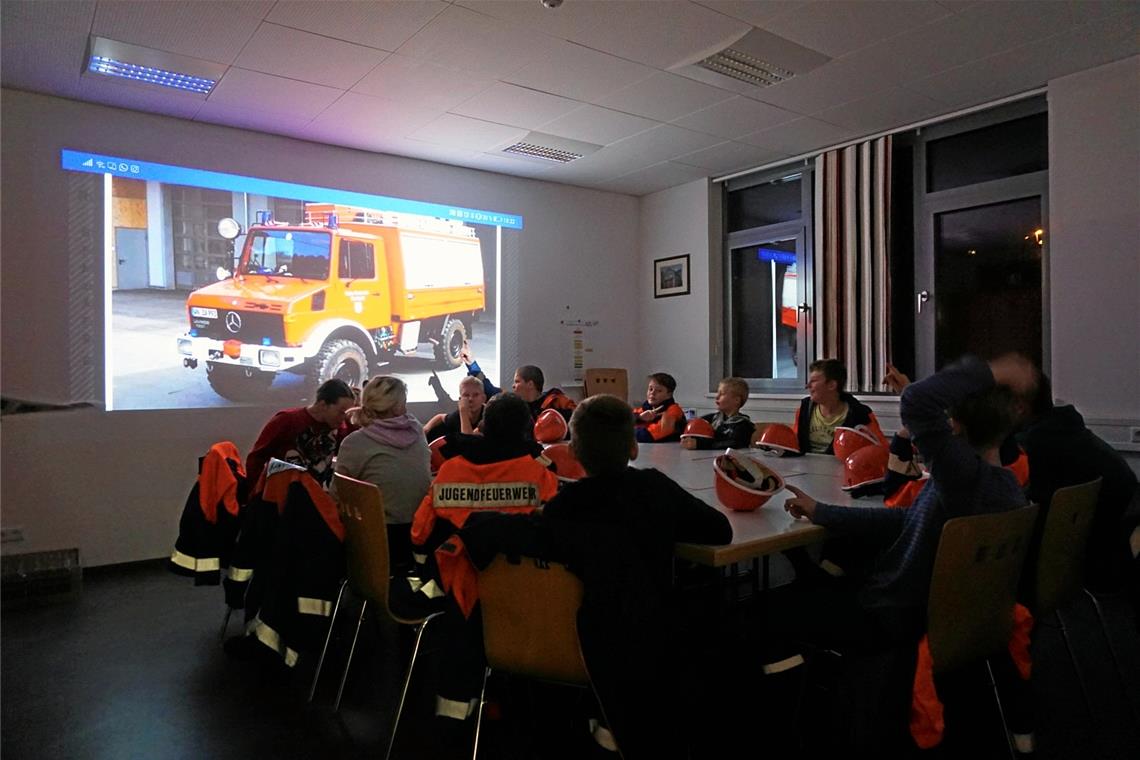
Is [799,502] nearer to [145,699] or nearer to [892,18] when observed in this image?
[145,699]

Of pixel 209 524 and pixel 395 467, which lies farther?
pixel 209 524

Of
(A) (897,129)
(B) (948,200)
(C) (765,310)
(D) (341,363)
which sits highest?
(A) (897,129)

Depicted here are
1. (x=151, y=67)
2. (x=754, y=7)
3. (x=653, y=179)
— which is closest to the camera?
(x=754, y=7)

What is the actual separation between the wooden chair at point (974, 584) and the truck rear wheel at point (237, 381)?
458cm

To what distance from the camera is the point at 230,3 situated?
125 inches

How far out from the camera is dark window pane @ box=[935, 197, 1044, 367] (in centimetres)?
444

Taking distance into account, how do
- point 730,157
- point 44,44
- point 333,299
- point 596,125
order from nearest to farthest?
point 44,44 → point 596,125 → point 333,299 → point 730,157

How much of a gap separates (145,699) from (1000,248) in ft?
17.3

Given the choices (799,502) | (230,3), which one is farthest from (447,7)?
(799,502)

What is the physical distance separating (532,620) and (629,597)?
0.27 metres

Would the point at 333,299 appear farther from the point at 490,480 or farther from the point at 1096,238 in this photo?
the point at 1096,238

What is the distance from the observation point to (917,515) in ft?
6.14

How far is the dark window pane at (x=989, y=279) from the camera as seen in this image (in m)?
4.44

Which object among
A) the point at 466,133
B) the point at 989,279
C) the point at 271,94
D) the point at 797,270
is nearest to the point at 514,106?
the point at 466,133
